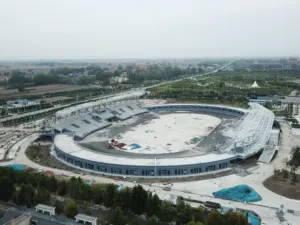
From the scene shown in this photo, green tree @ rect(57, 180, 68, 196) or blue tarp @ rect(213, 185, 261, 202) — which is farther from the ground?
green tree @ rect(57, 180, 68, 196)

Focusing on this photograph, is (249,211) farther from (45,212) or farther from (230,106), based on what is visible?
(230,106)

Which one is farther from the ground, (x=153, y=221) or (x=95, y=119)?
(x=95, y=119)

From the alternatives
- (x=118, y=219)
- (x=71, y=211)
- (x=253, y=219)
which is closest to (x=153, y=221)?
→ (x=118, y=219)

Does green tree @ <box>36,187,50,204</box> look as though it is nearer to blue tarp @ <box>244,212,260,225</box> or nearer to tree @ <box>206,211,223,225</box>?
tree @ <box>206,211,223,225</box>

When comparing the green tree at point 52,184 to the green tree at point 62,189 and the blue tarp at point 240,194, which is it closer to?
the green tree at point 62,189

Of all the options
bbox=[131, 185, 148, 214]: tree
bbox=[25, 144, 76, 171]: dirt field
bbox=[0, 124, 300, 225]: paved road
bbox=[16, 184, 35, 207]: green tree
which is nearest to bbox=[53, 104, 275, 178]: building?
bbox=[25, 144, 76, 171]: dirt field

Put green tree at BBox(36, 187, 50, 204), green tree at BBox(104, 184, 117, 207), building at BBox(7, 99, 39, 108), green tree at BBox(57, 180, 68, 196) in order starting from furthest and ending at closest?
building at BBox(7, 99, 39, 108), green tree at BBox(57, 180, 68, 196), green tree at BBox(104, 184, 117, 207), green tree at BBox(36, 187, 50, 204)

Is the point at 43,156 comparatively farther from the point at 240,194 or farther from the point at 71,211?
the point at 240,194
